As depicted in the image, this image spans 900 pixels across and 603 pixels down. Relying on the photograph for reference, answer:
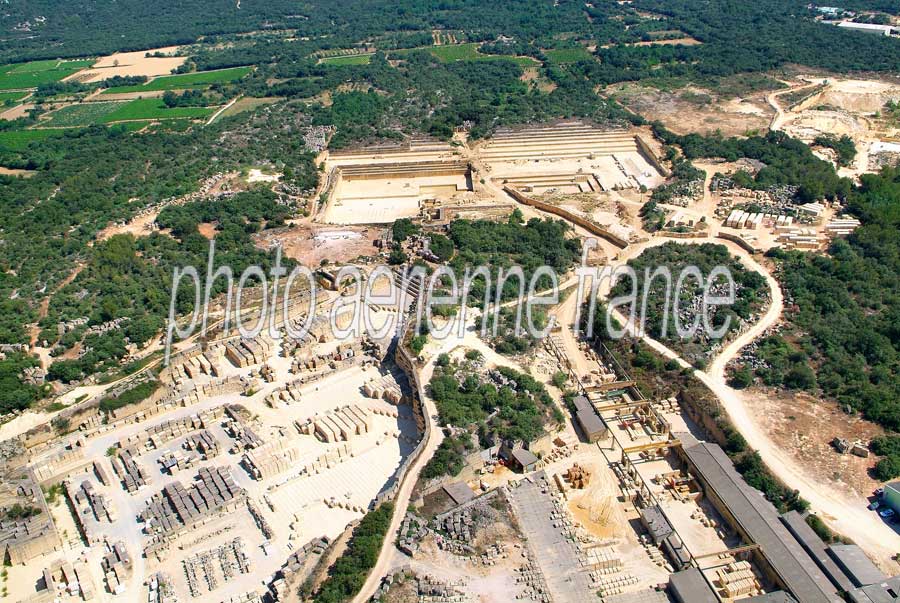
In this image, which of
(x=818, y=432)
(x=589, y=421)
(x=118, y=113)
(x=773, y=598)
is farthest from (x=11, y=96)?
(x=773, y=598)

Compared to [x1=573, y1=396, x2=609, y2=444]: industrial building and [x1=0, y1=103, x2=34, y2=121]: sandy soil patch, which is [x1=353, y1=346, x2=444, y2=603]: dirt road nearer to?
[x1=573, y1=396, x2=609, y2=444]: industrial building

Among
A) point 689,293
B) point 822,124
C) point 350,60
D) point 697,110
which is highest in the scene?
point 350,60

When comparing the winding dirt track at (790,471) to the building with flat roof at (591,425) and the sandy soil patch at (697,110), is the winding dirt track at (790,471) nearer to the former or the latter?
the building with flat roof at (591,425)

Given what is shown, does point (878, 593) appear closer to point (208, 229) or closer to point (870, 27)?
point (208, 229)

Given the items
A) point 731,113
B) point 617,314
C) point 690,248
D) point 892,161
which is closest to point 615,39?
point 731,113

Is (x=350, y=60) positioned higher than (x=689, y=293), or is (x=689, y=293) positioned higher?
(x=350, y=60)

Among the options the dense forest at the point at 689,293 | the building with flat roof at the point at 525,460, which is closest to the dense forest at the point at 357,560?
the building with flat roof at the point at 525,460
